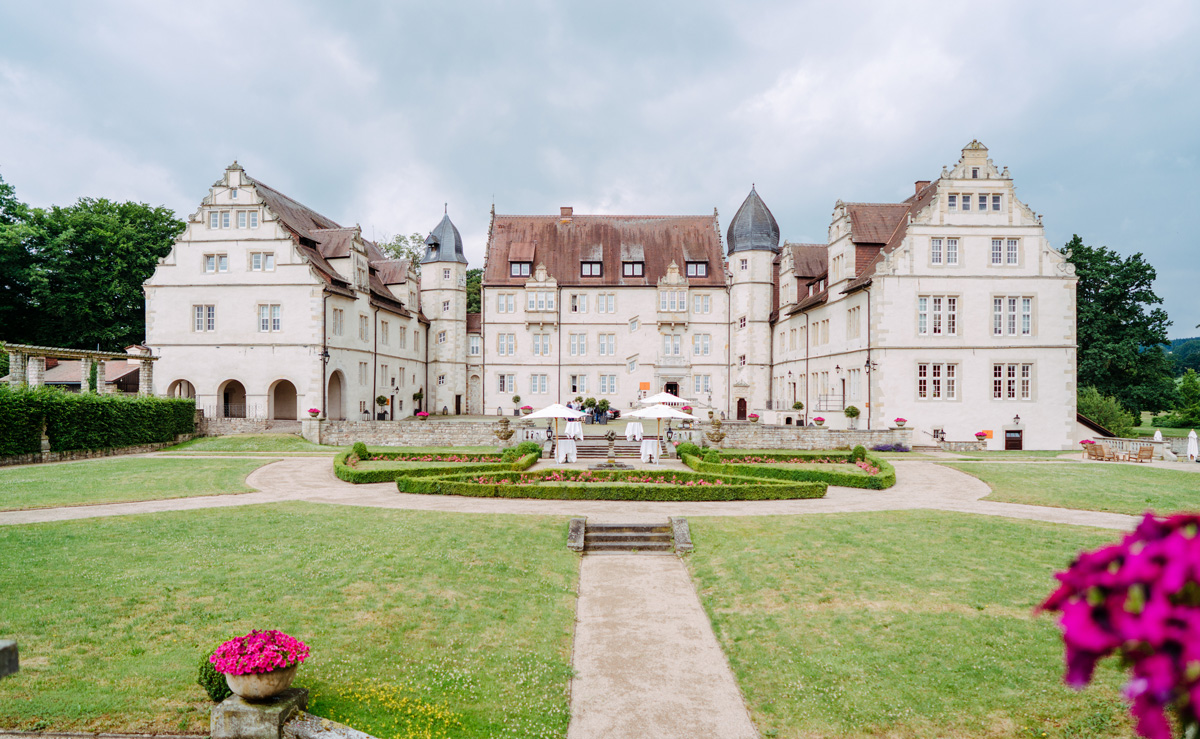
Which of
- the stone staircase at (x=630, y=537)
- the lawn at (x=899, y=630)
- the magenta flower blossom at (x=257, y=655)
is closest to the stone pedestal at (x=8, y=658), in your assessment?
the magenta flower blossom at (x=257, y=655)

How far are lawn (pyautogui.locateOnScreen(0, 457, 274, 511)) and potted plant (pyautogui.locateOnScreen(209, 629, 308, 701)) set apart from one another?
16920 millimetres

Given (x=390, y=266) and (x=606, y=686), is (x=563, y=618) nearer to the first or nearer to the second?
(x=606, y=686)

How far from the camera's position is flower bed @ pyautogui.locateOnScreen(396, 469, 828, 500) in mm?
22297

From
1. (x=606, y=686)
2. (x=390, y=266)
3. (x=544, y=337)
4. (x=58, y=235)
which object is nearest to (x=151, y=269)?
(x=58, y=235)

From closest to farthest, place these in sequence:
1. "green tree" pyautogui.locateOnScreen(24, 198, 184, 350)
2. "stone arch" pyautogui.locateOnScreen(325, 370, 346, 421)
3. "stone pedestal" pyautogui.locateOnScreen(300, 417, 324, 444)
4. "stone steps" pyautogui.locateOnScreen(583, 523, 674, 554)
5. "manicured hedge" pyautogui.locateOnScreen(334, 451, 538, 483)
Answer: "stone steps" pyautogui.locateOnScreen(583, 523, 674, 554) < "manicured hedge" pyautogui.locateOnScreen(334, 451, 538, 483) < "stone pedestal" pyautogui.locateOnScreen(300, 417, 324, 444) < "stone arch" pyautogui.locateOnScreen(325, 370, 346, 421) < "green tree" pyautogui.locateOnScreen(24, 198, 184, 350)

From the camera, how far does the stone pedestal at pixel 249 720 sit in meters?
7.44

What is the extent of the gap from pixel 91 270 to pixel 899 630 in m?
59.2

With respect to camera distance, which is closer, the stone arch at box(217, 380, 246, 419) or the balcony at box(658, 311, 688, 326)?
the stone arch at box(217, 380, 246, 419)

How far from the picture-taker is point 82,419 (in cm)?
3222

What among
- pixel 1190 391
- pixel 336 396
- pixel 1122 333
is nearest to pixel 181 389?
pixel 336 396

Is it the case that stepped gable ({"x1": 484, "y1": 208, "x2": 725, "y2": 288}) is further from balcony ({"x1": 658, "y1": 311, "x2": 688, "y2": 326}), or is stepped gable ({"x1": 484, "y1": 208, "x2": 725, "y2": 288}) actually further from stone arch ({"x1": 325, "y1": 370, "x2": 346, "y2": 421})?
stone arch ({"x1": 325, "y1": 370, "x2": 346, "y2": 421})

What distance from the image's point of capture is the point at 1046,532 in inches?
669

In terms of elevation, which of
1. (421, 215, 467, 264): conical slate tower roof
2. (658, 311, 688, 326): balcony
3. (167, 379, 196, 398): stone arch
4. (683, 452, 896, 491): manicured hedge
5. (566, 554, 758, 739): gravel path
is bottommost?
(566, 554, 758, 739): gravel path

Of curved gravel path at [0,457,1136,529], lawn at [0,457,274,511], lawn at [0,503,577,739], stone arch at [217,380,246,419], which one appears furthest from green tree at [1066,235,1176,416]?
stone arch at [217,380,246,419]
